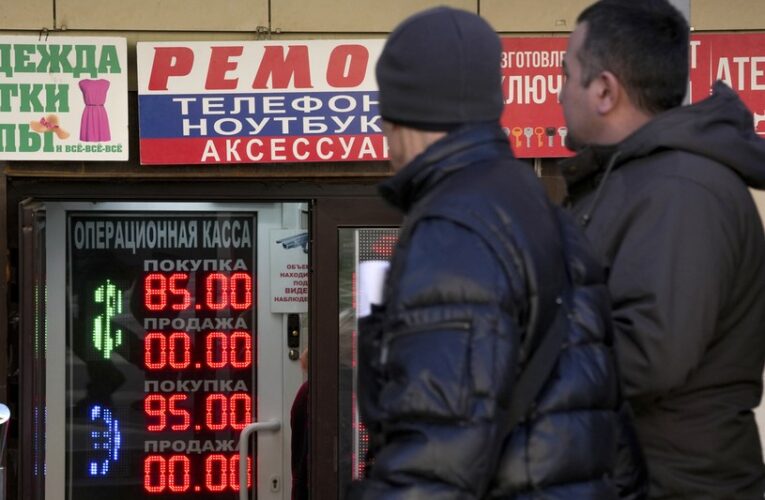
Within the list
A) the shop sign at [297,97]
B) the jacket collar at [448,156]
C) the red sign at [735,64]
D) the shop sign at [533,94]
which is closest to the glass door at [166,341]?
the shop sign at [297,97]

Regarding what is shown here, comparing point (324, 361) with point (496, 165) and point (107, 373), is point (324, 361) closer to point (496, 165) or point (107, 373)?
point (107, 373)

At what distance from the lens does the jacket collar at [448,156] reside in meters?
2.00

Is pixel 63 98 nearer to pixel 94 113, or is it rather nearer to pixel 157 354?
pixel 94 113

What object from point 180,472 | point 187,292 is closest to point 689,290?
point 187,292

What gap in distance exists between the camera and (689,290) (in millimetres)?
2480

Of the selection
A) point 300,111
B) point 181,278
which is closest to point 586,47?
point 300,111

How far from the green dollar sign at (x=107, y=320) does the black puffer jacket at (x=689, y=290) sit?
6.71 meters

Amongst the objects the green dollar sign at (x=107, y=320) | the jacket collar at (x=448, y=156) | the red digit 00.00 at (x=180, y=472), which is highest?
the jacket collar at (x=448, y=156)

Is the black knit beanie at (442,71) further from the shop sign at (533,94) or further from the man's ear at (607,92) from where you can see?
the shop sign at (533,94)

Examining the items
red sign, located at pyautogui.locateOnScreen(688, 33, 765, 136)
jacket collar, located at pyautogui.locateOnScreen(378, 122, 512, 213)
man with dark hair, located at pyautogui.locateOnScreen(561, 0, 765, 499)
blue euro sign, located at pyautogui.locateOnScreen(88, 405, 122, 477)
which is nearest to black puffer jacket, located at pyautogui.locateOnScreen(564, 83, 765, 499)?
man with dark hair, located at pyautogui.locateOnScreen(561, 0, 765, 499)

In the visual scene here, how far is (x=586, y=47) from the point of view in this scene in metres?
2.70

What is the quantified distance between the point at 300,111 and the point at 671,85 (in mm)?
3943

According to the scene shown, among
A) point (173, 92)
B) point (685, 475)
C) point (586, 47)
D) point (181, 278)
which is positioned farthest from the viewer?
point (181, 278)

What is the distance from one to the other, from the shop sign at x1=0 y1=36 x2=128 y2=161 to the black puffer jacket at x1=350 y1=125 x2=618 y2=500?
4.64 meters
